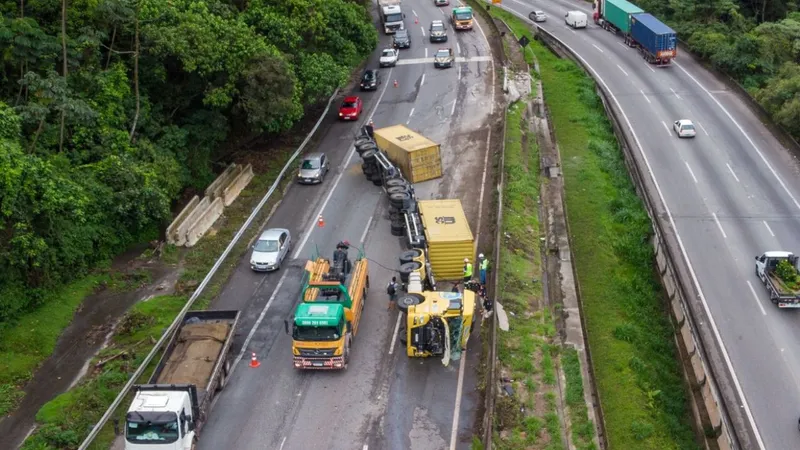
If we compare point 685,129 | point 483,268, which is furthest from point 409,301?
point 685,129

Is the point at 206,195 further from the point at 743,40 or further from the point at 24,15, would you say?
the point at 743,40

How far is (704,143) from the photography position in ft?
180

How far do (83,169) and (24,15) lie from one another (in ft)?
32.1

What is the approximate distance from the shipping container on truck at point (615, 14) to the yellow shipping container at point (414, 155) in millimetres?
36012

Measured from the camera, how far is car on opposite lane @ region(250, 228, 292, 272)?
127 feet

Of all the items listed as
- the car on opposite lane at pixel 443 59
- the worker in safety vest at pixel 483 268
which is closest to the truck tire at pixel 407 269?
the worker in safety vest at pixel 483 268

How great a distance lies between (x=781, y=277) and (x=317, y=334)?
67.6 feet

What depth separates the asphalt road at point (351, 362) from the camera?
28344 millimetres

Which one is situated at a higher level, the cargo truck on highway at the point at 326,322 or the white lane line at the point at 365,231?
the cargo truck on highway at the point at 326,322

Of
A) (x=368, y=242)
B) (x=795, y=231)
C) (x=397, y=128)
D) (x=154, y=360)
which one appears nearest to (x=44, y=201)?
(x=154, y=360)

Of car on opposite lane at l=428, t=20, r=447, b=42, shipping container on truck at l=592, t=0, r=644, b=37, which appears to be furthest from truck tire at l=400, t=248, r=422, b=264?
shipping container on truck at l=592, t=0, r=644, b=37

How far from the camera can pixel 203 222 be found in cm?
4294

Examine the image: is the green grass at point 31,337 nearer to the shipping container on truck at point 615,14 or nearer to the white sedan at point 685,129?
the white sedan at point 685,129

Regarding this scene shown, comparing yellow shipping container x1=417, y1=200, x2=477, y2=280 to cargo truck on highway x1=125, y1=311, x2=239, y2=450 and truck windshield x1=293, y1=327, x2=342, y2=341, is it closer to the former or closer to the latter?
truck windshield x1=293, y1=327, x2=342, y2=341
